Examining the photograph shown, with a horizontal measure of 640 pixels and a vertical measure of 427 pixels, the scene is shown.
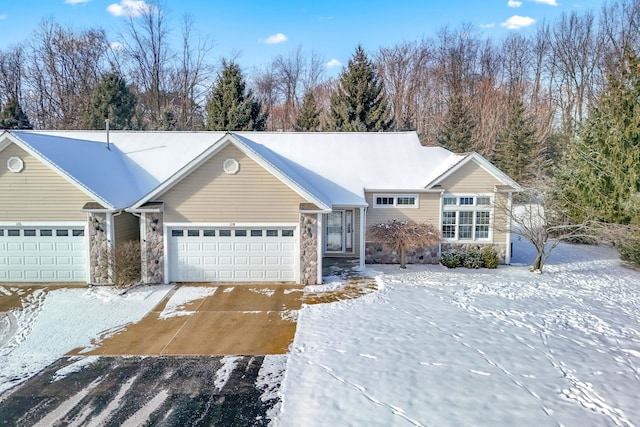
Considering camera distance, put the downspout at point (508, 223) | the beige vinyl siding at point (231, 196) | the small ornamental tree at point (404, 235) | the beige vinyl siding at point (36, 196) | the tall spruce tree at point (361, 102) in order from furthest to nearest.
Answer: the tall spruce tree at point (361, 102) → the downspout at point (508, 223) → the small ornamental tree at point (404, 235) → the beige vinyl siding at point (231, 196) → the beige vinyl siding at point (36, 196)

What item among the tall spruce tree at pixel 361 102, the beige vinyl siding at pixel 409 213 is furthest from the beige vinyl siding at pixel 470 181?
the tall spruce tree at pixel 361 102

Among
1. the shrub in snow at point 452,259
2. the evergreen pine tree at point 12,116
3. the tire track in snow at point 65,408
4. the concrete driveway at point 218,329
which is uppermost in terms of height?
the evergreen pine tree at point 12,116

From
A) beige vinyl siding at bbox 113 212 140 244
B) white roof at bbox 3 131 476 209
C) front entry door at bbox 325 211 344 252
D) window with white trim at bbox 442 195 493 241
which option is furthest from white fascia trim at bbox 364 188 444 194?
beige vinyl siding at bbox 113 212 140 244

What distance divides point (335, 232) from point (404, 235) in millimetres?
3183

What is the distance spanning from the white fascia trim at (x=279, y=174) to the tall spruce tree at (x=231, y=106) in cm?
1691

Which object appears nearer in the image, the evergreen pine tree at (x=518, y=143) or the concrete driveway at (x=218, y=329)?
the concrete driveway at (x=218, y=329)

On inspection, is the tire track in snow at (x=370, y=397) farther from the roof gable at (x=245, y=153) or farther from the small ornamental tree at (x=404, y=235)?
the small ornamental tree at (x=404, y=235)

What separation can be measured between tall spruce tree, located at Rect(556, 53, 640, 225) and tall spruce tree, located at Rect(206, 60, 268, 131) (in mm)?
20394

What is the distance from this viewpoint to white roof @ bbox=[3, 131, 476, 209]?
40.6 ft

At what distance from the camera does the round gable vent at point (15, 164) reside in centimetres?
1187

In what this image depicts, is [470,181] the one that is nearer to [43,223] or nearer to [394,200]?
[394,200]

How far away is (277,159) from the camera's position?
1462 cm

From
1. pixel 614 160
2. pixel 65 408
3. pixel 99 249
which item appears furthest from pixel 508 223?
pixel 65 408

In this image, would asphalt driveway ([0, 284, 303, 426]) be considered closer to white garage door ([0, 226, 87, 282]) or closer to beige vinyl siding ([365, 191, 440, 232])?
white garage door ([0, 226, 87, 282])
